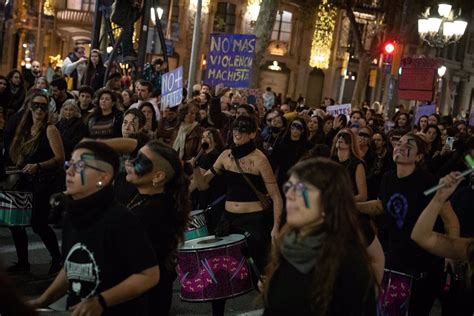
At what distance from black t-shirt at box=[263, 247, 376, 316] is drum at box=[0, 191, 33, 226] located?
451 cm

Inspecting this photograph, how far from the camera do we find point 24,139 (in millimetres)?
7609

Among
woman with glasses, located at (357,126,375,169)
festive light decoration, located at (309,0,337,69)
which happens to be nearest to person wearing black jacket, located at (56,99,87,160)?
woman with glasses, located at (357,126,375,169)

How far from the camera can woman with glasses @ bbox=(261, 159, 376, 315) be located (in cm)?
304

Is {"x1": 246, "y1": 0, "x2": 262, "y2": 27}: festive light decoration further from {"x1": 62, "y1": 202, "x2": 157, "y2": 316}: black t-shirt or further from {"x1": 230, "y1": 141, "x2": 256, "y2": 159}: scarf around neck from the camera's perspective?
{"x1": 62, "y1": 202, "x2": 157, "y2": 316}: black t-shirt

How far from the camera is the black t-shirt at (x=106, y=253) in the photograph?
351cm

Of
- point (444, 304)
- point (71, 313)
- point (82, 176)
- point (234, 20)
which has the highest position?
point (234, 20)

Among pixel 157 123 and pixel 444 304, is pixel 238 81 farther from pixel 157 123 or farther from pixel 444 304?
pixel 444 304

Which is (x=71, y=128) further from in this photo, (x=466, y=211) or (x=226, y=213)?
(x=466, y=211)

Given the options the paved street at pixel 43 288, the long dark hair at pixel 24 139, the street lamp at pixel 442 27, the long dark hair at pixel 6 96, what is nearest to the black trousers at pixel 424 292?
the paved street at pixel 43 288

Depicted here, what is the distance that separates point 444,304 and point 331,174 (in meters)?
3.81

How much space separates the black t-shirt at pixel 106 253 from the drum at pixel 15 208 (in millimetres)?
3731

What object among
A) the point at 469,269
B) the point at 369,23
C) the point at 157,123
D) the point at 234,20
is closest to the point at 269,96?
the point at 157,123

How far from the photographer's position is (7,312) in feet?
7.45

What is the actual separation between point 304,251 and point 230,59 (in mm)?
10540
